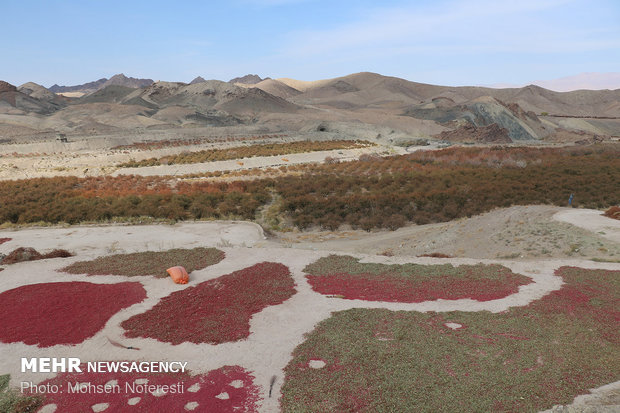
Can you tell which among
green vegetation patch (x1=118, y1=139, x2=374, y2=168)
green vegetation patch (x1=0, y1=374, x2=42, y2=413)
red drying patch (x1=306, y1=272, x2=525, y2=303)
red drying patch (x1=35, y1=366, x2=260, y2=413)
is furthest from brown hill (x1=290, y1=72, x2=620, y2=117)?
green vegetation patch (x1=0, y1=374, x2=42, y2=413)

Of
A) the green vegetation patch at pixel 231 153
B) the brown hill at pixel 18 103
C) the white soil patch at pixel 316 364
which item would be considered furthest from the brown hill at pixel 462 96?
the white soil patch at pixel 316 364

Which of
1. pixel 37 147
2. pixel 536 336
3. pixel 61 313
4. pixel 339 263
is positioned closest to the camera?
pixel 536 336

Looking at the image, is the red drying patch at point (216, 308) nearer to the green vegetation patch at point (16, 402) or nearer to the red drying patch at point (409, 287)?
the red drying patch at point (409, 287)

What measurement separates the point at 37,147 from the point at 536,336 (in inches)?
2789

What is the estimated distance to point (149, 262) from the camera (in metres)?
15.1

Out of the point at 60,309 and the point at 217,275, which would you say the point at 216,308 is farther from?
the point at 60,309

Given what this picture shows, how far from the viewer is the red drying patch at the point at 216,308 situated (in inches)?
376

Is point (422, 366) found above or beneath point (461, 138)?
beneath

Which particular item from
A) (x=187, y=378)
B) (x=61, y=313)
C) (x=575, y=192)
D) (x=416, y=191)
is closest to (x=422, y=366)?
(x=187, y=378)

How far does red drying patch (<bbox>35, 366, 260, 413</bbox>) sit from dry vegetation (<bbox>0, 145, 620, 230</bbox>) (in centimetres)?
Result: 1664

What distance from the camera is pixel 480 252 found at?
→ 683 inches

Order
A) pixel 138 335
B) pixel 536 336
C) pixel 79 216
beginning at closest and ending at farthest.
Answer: pixel 536 336
pixel 138 335
pixel 79 216

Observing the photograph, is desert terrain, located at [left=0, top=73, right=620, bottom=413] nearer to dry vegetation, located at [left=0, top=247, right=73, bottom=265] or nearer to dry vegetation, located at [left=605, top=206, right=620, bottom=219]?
dry vegetation, located at [left=0, top=247, right=73, bottom=265]

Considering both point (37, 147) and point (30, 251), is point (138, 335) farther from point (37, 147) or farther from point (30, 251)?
point (37, 147)
